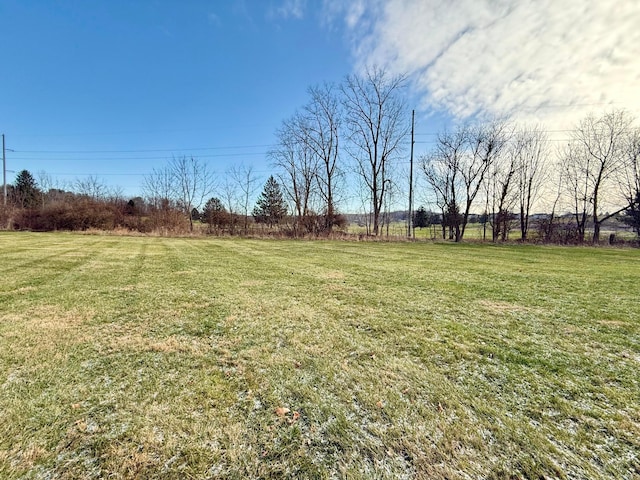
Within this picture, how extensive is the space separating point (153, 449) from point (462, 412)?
1.83 metres

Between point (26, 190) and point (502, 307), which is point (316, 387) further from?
point (26, 190)

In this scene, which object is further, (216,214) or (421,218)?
(421,218)

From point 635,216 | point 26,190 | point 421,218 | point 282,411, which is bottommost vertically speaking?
point 282,411

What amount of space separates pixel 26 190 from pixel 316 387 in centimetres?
5221

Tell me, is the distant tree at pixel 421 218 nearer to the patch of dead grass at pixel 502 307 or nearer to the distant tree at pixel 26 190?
the patch of dead grass at pixel 502 307

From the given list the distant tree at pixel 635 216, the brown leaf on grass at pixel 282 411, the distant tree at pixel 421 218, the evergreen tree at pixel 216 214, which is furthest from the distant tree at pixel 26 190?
the distant tree at pixel 635 216

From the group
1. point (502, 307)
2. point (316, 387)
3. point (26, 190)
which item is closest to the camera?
point (316, 387)

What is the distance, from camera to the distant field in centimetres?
145

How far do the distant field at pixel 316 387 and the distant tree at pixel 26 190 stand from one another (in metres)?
39.3

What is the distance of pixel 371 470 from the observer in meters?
1.40

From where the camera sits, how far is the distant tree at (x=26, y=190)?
31797 millimetres

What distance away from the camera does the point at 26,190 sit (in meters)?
36.8

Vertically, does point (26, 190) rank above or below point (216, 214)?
above

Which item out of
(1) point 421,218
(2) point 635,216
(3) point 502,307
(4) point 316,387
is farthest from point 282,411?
(1) point 421,218
